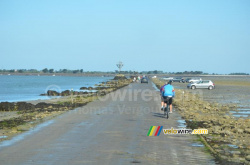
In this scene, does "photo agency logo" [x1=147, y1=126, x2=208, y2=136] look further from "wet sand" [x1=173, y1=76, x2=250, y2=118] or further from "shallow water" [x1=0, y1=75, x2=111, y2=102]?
"shallow water" [x1=0, y1=75, x2=111, y2=102]

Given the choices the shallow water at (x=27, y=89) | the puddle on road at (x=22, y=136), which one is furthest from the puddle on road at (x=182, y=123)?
the shallow water at (x=27, y=89)

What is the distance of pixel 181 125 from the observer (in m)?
16.6

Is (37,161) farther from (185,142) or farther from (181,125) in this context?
(181,125)

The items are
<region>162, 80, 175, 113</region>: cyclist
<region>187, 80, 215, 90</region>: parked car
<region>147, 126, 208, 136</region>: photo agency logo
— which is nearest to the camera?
<region>147, 126, 208, 136</region>: photo agency logo

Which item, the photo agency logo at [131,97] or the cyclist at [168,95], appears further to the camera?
the photo agency logo at [131,97]

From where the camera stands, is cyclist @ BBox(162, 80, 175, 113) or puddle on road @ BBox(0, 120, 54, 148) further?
cyclist @ BBox(162, 80, 175, 113)

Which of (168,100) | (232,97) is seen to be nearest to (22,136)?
(168,100)

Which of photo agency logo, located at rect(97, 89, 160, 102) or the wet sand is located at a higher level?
photo agency logo, located at rect(97, 89, 160, 102)

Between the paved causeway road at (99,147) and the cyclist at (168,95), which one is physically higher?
the cyclist at (168,95)

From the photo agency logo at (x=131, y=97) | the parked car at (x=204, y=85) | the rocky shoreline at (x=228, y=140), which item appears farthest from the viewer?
the parked car at (x=204, y=85)

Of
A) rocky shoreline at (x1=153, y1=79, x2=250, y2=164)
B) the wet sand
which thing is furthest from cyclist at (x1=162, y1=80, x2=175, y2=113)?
the wet sand

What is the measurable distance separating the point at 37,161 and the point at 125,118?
10.1 metres

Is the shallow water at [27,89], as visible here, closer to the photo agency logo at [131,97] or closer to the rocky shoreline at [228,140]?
the photo agency logo at [131,97]

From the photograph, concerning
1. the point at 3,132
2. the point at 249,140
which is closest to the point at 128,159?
the point at 249,140
